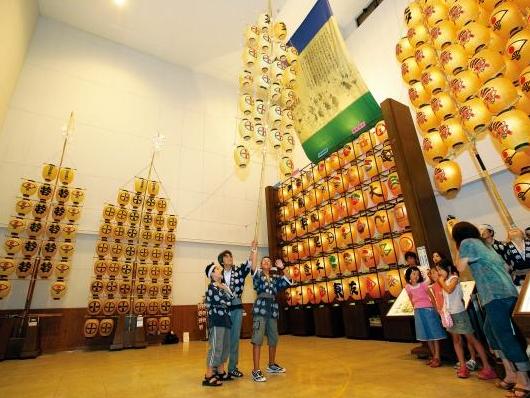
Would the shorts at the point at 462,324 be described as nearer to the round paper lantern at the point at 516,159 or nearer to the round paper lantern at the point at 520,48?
the round paper lantern at the point at 516,159

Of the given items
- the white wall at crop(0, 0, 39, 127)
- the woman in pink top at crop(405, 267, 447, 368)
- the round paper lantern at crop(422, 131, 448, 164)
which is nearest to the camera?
the woman in pink top at crop(405, 267, 447, 368)

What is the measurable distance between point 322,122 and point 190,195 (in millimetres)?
4540

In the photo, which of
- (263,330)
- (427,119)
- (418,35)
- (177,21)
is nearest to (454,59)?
(427,119)

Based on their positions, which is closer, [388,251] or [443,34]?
[443,34]

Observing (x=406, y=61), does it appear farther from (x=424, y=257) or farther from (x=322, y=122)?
(x=424, y=257)

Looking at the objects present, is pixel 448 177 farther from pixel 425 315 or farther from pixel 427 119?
pixel 425 315

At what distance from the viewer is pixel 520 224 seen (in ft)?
16.3

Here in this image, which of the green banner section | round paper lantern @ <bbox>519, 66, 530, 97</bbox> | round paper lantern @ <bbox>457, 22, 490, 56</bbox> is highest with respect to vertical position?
the green banner section

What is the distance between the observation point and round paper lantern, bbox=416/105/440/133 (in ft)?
18.8

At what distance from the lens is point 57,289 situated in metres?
6.78

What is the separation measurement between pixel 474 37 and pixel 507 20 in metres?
0.55

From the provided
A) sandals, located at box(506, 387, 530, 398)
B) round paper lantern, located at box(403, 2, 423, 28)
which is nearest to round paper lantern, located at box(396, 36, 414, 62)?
round paper lantern, located at box(403, 2, 423, 28)

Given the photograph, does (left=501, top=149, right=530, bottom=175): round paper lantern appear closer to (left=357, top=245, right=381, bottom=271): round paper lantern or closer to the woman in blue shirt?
the woman in blue shirt

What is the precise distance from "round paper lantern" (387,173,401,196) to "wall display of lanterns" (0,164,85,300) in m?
7.13
